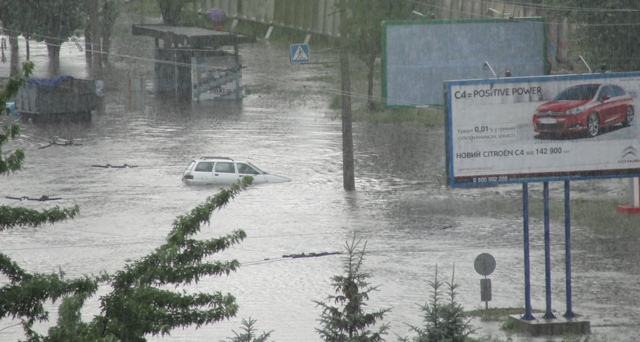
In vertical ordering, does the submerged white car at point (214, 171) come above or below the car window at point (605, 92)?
below

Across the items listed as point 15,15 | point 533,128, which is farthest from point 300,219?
point 15,15

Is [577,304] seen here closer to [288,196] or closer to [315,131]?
[288,196]

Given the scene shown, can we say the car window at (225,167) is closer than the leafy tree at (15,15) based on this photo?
Yes

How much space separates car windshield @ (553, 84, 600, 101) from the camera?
17.2m

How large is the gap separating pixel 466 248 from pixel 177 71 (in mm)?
32224

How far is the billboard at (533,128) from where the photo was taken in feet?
55.8

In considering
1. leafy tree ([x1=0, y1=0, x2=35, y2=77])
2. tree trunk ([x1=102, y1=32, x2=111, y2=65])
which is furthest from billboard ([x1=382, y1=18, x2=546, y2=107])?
tree trunk ([x1=102, y1=32, x2=111, y2=65])

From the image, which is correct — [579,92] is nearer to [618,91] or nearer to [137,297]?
[618,91]

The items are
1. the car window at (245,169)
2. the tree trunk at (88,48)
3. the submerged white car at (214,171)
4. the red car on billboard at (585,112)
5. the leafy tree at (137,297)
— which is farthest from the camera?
the tree trunk at (88,48)

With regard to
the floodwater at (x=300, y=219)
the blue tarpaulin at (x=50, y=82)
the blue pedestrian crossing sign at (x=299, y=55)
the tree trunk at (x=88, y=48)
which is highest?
the tree trunk at (x=88, y=48)

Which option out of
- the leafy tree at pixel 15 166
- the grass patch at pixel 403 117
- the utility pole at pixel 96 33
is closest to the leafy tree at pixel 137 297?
the leafy tree at pixel 15 166

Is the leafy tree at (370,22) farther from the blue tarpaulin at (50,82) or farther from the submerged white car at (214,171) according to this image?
the submerged white car at (214,171)

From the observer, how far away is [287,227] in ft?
86.9

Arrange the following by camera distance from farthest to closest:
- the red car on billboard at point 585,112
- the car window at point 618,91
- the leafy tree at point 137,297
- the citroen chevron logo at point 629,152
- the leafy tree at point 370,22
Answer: the leafy tree at point 370,22, the citroen chevron logo at point 629,152, the car window at point 618,91, the red car on billboard at point 585,112, the leafy tree at point 137,297
